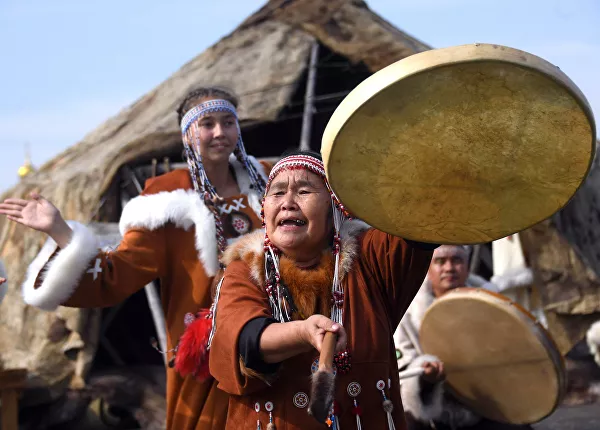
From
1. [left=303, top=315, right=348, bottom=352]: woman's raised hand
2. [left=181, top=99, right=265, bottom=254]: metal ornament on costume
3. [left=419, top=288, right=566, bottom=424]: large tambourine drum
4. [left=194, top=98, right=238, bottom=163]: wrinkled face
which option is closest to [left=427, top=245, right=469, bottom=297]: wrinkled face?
[left=419, top=288, right=566, bottom=424]: large tambourine drum

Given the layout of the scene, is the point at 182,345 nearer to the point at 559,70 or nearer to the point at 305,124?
the point at 559,70

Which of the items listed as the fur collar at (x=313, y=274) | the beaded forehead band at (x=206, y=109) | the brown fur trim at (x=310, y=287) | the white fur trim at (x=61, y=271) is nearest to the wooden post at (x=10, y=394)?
the white fur trim at (x=61, y=271)

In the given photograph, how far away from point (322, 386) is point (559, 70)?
0.88 metres

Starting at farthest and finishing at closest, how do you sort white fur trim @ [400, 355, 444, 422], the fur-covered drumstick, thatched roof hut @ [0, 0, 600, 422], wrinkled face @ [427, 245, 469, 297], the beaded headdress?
thatched roof hut @ [0, 0, 600, 422] < wrinkled face @ [427, 245, 469, 297] < white fur trim @ [400, 355, 444, 422] < the beaded headdress < the fur-covered drumstick

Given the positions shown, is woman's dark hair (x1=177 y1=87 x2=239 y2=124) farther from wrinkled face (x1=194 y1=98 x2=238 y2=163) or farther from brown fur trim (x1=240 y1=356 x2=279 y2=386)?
brown fur trim (x1=240 y1=356 x2=279 y2=386)

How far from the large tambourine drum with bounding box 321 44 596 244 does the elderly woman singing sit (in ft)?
0.58

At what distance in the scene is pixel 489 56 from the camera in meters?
1.86

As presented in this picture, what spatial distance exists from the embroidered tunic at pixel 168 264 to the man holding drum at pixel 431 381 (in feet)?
4.09

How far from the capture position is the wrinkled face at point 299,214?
2.47 m

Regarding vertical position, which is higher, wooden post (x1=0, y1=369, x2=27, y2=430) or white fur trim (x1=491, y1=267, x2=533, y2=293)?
white fur trim (x1=491, y1=267, x2=533, y2=293)

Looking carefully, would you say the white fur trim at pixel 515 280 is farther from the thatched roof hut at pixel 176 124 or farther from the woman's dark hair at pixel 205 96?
the woman's dark hair at pixel 205 96

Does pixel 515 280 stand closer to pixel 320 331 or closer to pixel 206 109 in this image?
pixel 206 109

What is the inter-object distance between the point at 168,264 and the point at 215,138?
2.01 feet

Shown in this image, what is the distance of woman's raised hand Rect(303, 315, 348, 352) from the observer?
198cm
